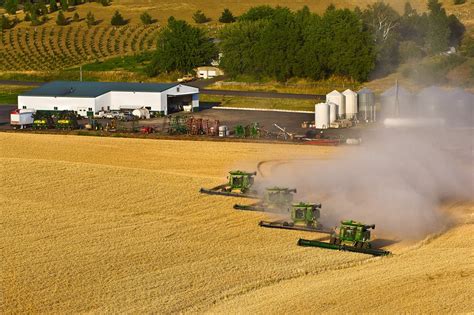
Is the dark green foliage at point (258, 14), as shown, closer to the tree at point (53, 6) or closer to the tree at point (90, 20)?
the tree at point (90, 20)

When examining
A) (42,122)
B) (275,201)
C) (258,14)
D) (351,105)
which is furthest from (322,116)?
(258,14)

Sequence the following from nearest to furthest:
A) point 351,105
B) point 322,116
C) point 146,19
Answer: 1. point 322,116
2. point 351,105
3. point 146,19

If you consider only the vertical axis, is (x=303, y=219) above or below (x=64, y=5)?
below

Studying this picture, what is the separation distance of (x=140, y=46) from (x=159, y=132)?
2410 inches

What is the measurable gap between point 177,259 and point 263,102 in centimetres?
5580

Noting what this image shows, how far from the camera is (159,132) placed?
65188mm

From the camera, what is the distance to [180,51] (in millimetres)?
106688

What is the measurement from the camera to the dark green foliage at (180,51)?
106 metres

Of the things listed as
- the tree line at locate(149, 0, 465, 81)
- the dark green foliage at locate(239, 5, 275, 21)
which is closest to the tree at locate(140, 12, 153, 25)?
the dark green foliage at locate(239, 5, 275, 21)

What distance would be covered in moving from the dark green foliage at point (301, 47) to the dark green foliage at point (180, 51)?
→ 3.65 m

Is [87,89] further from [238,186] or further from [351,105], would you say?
[238,186]

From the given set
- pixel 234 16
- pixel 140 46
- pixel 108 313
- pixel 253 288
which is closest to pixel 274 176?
pixel 253 288

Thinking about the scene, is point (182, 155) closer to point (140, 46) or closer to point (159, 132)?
point (159, 132)

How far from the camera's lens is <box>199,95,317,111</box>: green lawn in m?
80.8
